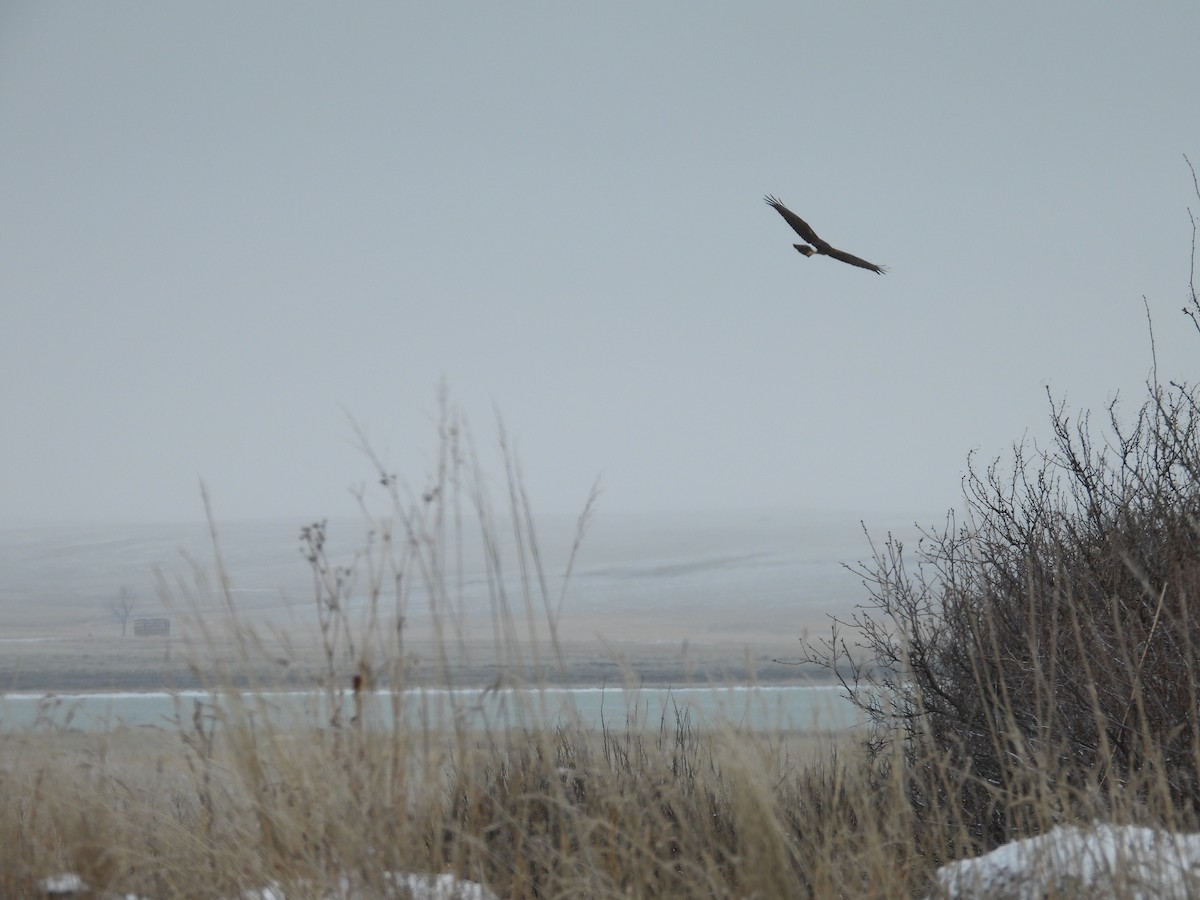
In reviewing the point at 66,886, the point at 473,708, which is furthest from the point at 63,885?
the point at 473,708

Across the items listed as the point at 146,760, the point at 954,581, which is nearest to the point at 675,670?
the point at 954,581

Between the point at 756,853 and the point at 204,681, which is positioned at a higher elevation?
the point at 204,681

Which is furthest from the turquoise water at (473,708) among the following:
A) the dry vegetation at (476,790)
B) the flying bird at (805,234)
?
the flying bird at (805,234)

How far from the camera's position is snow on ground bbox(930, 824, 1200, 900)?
86.1 inches

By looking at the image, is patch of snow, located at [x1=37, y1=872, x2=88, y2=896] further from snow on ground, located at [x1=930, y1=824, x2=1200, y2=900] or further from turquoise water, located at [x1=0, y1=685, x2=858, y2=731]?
snow on ground, located at [x1=930, y1=824, x2=1200, y2=900]

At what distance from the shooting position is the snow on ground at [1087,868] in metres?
2.19

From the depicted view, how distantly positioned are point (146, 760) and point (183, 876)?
113 centimetres

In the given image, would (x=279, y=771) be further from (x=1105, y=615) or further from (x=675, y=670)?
(x=675, y=670)

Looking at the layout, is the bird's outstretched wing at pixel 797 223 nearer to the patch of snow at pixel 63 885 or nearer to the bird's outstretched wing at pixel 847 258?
the bird's outstretched wing at pixel 847 258

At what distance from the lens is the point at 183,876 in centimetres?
278

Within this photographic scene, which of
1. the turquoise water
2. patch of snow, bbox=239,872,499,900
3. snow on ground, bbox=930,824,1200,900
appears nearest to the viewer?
snow on ground, bbox=930,824,1200,900

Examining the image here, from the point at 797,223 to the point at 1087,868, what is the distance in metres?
2.31

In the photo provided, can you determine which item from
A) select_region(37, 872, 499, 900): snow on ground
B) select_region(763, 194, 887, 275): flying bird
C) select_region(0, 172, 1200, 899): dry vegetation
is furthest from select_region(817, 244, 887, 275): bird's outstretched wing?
select_region(37, 872, 499, 900): snow on ground

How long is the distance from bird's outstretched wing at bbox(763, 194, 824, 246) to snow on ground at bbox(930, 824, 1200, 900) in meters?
2.17
